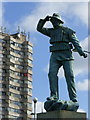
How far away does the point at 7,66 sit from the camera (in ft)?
336

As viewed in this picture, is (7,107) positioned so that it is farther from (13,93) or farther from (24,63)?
(24,63)

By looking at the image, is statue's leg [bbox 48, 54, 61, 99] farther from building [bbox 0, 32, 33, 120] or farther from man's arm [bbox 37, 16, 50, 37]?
building [bbox 0, 32, 33, 120]

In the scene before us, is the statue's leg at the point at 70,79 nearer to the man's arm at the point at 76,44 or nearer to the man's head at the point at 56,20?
the man's arm at the point at 76,44

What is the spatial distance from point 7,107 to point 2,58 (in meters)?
13.2

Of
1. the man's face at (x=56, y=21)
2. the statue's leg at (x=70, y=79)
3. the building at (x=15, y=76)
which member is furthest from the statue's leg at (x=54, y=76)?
the building at (x=15, y=76)

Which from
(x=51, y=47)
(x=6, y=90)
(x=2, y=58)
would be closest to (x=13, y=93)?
(x=6, y=90)

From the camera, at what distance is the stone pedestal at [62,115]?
47.7ft

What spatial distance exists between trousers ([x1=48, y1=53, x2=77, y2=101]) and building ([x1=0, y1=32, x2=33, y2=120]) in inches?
3206

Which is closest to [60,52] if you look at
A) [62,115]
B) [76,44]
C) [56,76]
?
[76,44]

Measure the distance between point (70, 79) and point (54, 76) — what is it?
60 centimetres

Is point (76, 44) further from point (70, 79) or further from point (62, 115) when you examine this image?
point (62, 115)

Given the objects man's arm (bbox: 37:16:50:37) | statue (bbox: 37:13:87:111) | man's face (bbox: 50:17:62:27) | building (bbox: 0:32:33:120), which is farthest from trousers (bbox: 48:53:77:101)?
building (bbox: 0:32:33:120)

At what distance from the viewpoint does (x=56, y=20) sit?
634 inches

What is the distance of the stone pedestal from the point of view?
14531mm
